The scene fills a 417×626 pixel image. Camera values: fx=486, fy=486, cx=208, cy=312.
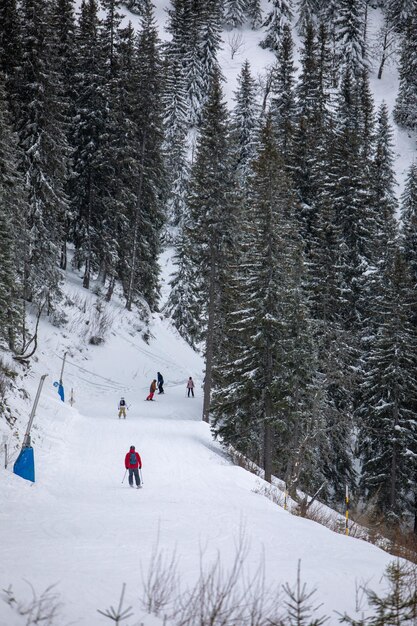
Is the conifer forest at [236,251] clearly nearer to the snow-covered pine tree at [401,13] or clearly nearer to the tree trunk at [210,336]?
the tree trunk at [210,336]

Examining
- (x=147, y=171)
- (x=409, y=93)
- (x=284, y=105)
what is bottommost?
(x=147, y=171)

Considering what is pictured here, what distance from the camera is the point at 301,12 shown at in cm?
8806

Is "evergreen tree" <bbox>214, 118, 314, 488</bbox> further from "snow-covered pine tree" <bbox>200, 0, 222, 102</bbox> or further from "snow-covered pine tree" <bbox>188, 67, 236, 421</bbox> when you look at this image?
"snow-covered pine tree" <bbox>200, 0, 222, 102</bbox>

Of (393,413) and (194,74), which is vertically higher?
(194,74)

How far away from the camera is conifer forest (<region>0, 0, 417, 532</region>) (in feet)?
71.6

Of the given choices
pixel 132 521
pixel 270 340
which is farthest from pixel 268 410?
pixel 132 521

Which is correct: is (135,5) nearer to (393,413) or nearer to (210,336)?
(210,336)

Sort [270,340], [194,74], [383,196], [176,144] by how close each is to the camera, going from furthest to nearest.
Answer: [194,74] → [176,144] → [383,196] → [270,340]

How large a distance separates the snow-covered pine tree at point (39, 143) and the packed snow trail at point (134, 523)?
8570 millimetres

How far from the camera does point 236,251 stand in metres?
26.0

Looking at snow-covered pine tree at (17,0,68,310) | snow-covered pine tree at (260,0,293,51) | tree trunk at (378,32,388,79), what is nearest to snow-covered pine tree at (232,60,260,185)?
snow-covered pine tree at (260,0,293,51)

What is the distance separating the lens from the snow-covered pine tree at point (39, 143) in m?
27.1

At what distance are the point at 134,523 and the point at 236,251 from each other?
18899 millimetres

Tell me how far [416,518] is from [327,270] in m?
14.1
